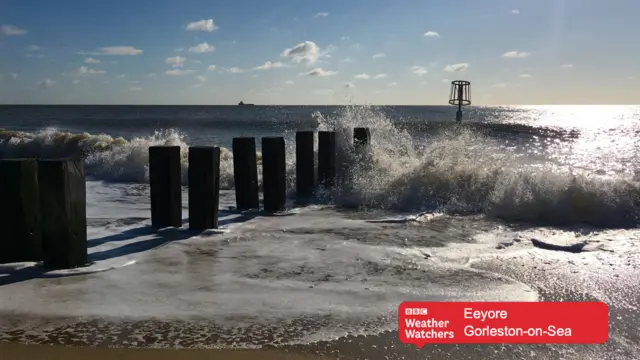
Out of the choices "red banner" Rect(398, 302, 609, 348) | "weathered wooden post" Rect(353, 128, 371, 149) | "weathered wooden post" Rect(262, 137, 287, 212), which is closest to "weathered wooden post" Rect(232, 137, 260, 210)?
"weathered wooden post" Rect(262, 137, 287, 212)

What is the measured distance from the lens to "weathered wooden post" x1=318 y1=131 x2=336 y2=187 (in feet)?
27.7

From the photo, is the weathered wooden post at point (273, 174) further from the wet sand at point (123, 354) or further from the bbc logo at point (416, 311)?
the wet sand at point (123, 354)

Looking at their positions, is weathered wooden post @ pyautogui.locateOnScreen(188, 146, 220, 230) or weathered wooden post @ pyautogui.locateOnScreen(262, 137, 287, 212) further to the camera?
weathered wooden post @ pyautogui.locateOnScreen(262, 137, 287, 212)

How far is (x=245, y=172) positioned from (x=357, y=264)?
3.05 m

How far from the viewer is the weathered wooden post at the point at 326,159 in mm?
8445

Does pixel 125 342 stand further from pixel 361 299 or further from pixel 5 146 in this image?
pixel 5 146

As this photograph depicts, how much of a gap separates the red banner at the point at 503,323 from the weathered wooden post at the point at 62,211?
104 inches

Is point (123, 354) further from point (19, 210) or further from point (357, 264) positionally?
point (357, 264)

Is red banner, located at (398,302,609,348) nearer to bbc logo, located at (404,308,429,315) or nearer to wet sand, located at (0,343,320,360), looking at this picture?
bbc logo, located at (404,308,429,315)

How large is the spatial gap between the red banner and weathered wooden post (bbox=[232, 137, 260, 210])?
402 cm

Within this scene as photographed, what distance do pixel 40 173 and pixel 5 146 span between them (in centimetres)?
1412

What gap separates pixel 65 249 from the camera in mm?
4211

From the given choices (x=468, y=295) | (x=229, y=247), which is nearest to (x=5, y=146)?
(x=229, y=247)

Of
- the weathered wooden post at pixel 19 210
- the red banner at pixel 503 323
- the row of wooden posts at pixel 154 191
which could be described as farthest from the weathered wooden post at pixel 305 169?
the red banner at pixel 503 323
